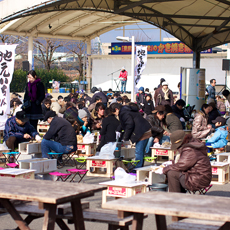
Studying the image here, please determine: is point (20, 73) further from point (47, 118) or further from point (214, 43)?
point (47, 118)

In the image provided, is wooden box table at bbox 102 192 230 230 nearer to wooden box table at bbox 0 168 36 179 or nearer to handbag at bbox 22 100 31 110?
wooden box table at bbox 0 168 36 179

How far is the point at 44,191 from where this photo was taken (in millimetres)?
4012

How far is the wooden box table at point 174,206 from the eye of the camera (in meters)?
3.41

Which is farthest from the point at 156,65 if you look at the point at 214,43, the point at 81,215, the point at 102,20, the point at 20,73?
the point at 81,215

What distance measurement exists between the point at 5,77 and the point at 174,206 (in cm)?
839

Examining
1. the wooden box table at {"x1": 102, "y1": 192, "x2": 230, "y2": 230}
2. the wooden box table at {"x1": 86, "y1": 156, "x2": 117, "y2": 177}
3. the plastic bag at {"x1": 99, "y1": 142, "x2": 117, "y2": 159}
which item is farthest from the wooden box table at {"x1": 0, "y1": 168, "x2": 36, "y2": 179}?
the wooden box table at {"x1": 102, "y1": 192, "x2": 230, "y2": 230}

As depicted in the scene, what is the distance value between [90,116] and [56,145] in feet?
12.2

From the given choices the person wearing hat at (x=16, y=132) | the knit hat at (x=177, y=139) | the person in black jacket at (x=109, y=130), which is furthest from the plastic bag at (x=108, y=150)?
the knit hat at (x=177, y=139)

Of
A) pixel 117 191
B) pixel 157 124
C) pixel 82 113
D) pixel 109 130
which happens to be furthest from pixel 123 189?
pixel 82 113

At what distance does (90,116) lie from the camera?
13.2 metres

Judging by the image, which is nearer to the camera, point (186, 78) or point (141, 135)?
point (141, 135)

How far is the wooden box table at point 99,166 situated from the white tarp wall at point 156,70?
22479 mm

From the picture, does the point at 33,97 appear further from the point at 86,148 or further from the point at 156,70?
the point at 156,70

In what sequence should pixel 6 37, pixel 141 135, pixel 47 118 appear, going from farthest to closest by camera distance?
pixel 6 37, pixel 47 118, pixel 141 135
